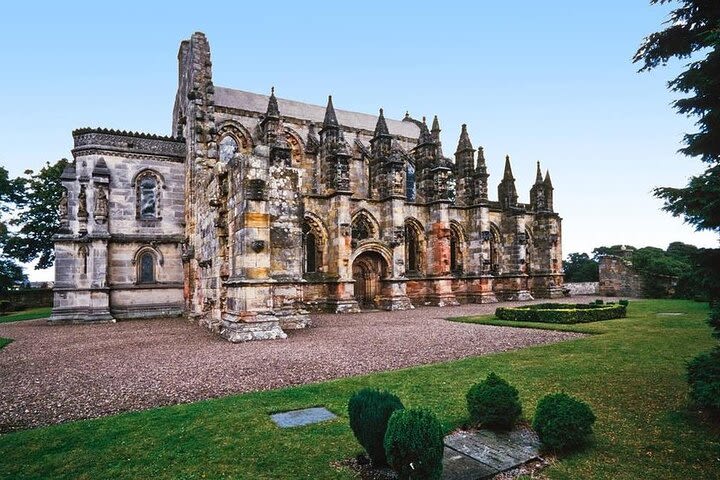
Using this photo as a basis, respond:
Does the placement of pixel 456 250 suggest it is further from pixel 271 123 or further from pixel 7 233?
pixel 7 233

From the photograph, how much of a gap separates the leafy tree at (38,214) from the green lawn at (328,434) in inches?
1250

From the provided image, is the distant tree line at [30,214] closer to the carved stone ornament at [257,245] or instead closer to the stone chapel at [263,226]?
the stone chapel at [263,226]

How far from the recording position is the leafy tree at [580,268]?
44.9 meters

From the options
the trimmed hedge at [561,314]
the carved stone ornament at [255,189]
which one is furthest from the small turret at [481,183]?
the carved stone ornament at [255,189]

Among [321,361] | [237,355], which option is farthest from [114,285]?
[321,361]

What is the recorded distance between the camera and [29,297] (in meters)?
33.7

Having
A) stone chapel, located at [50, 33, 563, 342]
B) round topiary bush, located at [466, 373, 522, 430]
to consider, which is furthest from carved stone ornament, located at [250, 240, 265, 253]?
round topiary bush, located at [466, 373, 522, 430]

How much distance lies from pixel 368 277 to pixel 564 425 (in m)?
21.4

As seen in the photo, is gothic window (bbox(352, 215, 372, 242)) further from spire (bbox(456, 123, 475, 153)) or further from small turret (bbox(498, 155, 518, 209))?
small turret (bbox(498, 155, 518, 209))

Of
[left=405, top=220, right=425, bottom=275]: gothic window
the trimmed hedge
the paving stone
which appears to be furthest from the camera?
[left=405, top=220, right=425, bottom=275]: gothic window

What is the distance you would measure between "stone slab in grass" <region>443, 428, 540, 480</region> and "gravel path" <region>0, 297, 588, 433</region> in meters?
3.77

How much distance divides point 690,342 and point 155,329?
17.5 meters

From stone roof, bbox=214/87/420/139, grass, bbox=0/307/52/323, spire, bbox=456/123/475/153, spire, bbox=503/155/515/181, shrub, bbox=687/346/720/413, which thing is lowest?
grass, bbox=0/307/52/323

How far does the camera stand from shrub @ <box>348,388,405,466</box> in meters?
3.90
